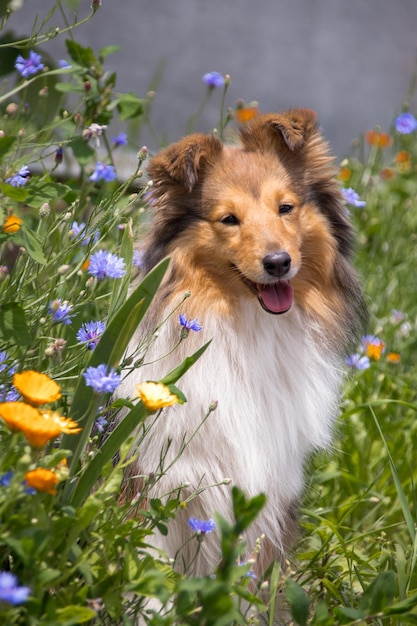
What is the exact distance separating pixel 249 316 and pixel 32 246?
91cm

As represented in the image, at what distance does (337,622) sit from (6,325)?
3.77 feet

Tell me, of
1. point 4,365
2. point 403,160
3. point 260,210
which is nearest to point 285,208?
point 260,210

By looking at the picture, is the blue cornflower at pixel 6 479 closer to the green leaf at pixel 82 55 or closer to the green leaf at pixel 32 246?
Answer: the green leaf at pixel 32 246

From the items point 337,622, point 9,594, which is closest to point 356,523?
point 337,622

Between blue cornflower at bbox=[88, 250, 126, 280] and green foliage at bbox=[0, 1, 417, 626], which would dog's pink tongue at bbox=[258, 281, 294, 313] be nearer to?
green foliage at bbox=[0, 1, 417, 626]

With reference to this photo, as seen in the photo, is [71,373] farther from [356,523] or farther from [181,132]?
[181,132]

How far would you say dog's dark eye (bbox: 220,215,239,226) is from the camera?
2885 millimetres

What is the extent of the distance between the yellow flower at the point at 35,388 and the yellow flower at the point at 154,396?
193mm

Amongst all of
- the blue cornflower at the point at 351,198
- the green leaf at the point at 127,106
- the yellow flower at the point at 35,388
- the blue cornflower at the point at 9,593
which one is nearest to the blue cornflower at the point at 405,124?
the blue cornflower at the point at 351,198

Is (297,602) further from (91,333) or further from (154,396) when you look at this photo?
(91,333)

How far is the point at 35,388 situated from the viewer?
1.74 m

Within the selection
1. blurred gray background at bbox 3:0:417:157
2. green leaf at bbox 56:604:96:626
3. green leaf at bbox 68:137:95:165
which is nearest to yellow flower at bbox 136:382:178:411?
green leaf at bbox 56:604:96:626

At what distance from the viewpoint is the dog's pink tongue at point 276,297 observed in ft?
9.30

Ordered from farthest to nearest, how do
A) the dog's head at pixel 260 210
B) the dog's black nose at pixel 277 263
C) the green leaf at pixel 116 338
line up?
the dog's head at pixel 260 210, the dog's black nose at pixel 277 263, the green leaf at pixel 116 338
